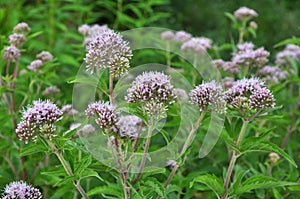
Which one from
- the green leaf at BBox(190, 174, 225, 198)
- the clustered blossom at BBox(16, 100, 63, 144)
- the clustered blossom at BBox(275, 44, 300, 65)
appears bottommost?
the green leaf at BBox(190, 174, 225, 198)

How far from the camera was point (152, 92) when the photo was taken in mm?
1499

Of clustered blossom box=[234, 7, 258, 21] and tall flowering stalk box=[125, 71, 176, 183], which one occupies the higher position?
clustered blossom box=[234, 7, 258, 21]

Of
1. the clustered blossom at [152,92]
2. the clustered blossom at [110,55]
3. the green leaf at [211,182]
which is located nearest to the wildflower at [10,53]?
the clustered blossom at [110,55]

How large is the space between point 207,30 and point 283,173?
3.97 m

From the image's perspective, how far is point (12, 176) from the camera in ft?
7.51

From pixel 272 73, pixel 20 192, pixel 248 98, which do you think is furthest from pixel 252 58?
pixel 20 192

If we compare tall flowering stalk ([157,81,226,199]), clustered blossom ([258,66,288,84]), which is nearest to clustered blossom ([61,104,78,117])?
tall flowering stalk ([157,81,226,199])

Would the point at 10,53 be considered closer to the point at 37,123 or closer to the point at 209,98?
the point at 37,123

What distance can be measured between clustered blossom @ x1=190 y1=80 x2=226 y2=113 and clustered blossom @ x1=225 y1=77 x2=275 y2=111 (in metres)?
0.05

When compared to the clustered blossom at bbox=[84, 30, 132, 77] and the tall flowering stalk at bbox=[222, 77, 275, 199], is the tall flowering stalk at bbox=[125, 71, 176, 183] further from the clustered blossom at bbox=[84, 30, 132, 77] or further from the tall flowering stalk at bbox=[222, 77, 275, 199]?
the tall flowering stalk at bbox=[222, 77, 275, 199]

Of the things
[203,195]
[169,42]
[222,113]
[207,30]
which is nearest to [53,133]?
[222,113]

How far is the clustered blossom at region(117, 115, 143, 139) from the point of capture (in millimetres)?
1535

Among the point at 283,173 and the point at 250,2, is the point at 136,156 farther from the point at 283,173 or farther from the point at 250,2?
the point at 250,2

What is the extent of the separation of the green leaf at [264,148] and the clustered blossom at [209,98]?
0.16 meters
